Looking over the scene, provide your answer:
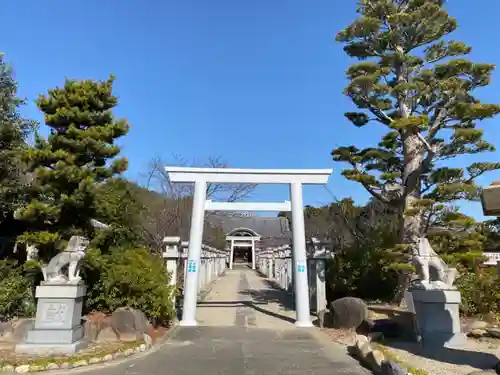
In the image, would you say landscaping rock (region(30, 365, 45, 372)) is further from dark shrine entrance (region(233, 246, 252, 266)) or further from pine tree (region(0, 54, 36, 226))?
dark shrine entrance (region(233, 246, 252, 266))

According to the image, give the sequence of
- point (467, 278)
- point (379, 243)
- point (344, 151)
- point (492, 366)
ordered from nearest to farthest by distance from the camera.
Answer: point (492, 366), point (467, 278), point (344, 151), point (379, 243)

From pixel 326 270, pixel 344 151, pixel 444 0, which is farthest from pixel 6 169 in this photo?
pixel 444 0

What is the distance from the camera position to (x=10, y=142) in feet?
28.2

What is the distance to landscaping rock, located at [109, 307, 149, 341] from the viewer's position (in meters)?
7.31

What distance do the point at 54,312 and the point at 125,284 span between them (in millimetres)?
1633

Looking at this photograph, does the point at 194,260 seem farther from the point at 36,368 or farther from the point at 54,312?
the point at 36,368

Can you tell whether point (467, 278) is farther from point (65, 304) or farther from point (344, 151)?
point (65, 304)

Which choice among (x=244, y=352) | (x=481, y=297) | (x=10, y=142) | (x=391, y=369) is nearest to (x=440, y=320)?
(x=391, y=369)

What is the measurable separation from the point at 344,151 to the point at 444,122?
101 inches

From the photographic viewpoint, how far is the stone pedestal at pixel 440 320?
22.1 ft

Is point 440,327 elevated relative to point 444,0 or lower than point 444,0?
lower

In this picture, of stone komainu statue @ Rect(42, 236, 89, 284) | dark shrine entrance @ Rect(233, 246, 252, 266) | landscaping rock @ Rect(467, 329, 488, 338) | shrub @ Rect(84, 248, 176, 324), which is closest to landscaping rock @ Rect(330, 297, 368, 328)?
landscaping rock @ Rect(467, 329, 488, 338)

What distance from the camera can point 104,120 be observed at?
825cm

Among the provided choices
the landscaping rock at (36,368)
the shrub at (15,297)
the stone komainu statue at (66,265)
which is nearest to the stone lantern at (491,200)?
the landscaping rock at (36,368)
